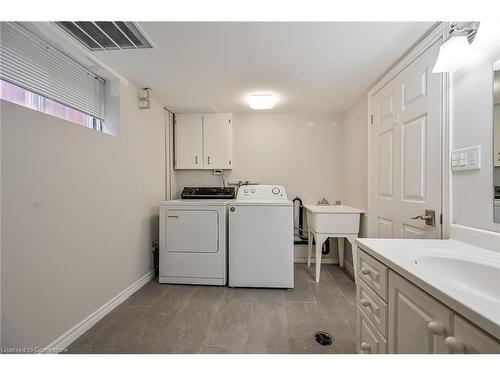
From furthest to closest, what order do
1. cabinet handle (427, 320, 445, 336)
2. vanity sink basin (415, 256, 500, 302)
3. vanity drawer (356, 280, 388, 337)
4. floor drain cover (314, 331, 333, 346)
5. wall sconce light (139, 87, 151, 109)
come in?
wall sconce light (139, 87, 151, 109), floor drain cover (314, 331, 333, 346), vanity drawer (356, 280, 388, 337), vanity sink basin (415, 256, 500, 302), cabinet handle (427, 320, 445, 336)

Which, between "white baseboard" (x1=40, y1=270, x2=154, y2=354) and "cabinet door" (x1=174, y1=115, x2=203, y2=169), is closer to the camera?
"white baseboard" (x1=40, y1=270, x2=154, y2=354)

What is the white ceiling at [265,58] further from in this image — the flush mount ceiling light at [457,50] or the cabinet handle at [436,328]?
the cabinet handle at [436,328]

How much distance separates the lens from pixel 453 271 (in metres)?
A: 0.93

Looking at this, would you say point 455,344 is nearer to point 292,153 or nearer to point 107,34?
point 107,34

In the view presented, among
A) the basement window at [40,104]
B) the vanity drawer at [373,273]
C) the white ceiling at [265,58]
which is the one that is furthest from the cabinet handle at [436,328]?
the basement window at [40,104]

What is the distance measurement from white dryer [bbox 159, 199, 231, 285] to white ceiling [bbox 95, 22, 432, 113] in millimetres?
1289

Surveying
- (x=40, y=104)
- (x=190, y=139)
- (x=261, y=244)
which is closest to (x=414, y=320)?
(x=261, y=244)

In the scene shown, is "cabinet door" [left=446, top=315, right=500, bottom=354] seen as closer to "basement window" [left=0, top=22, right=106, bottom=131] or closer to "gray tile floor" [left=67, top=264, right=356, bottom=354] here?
"gray tile floor" [left=67, top=264, right=356, bottom=354]

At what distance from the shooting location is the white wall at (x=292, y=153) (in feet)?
10.1

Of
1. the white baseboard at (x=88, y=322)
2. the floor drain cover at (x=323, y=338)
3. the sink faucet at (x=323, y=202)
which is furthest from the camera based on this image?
the sink faucet at (x=323, y=202)

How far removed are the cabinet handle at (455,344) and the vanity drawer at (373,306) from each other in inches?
13.6

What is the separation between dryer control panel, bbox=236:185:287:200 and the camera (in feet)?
9.56

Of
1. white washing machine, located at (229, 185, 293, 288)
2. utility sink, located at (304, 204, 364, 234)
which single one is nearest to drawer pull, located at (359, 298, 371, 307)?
white washing machine, located at (229, 185, 293, 288)
